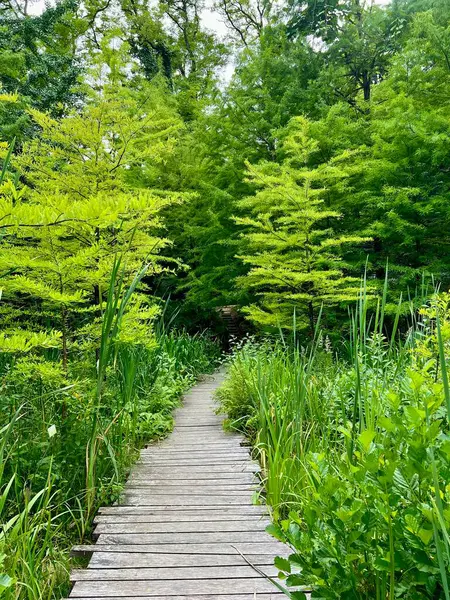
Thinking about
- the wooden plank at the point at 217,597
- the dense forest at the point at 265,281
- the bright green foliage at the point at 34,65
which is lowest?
the wooden plank at the point at 217,597

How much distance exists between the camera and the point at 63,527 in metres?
2.48

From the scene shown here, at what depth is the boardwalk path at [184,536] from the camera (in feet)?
6.04

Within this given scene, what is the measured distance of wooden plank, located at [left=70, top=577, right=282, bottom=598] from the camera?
1.80 metres

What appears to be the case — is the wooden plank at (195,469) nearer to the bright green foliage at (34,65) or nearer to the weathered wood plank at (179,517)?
the weathered wood plank at (179,517)

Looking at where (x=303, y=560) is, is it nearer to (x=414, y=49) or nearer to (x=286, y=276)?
(x=286, y=276)

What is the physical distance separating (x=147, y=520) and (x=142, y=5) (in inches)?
767

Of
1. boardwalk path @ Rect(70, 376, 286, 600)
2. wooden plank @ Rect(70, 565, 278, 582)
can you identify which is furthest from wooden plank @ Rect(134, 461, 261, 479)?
wooden plank @ Rect(70, 565, 278, 582)

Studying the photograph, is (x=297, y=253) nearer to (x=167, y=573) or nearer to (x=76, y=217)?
(x=76, y=217)

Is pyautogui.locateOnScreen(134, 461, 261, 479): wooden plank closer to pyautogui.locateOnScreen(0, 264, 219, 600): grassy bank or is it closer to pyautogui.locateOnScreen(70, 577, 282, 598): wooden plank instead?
pyautogui.locateOnScreen(0, 264, 219, 600): grassy bank

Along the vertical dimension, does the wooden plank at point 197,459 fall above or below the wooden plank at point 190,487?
below

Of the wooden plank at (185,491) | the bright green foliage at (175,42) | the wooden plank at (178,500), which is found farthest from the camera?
the bright green foliage at (175,42)

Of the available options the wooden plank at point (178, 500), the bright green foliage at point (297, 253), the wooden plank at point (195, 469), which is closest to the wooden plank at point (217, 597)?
the wooden plank at point (178, 500)

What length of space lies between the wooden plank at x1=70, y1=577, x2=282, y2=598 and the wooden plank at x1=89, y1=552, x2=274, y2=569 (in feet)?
0.41

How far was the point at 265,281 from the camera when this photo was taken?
646 cm
